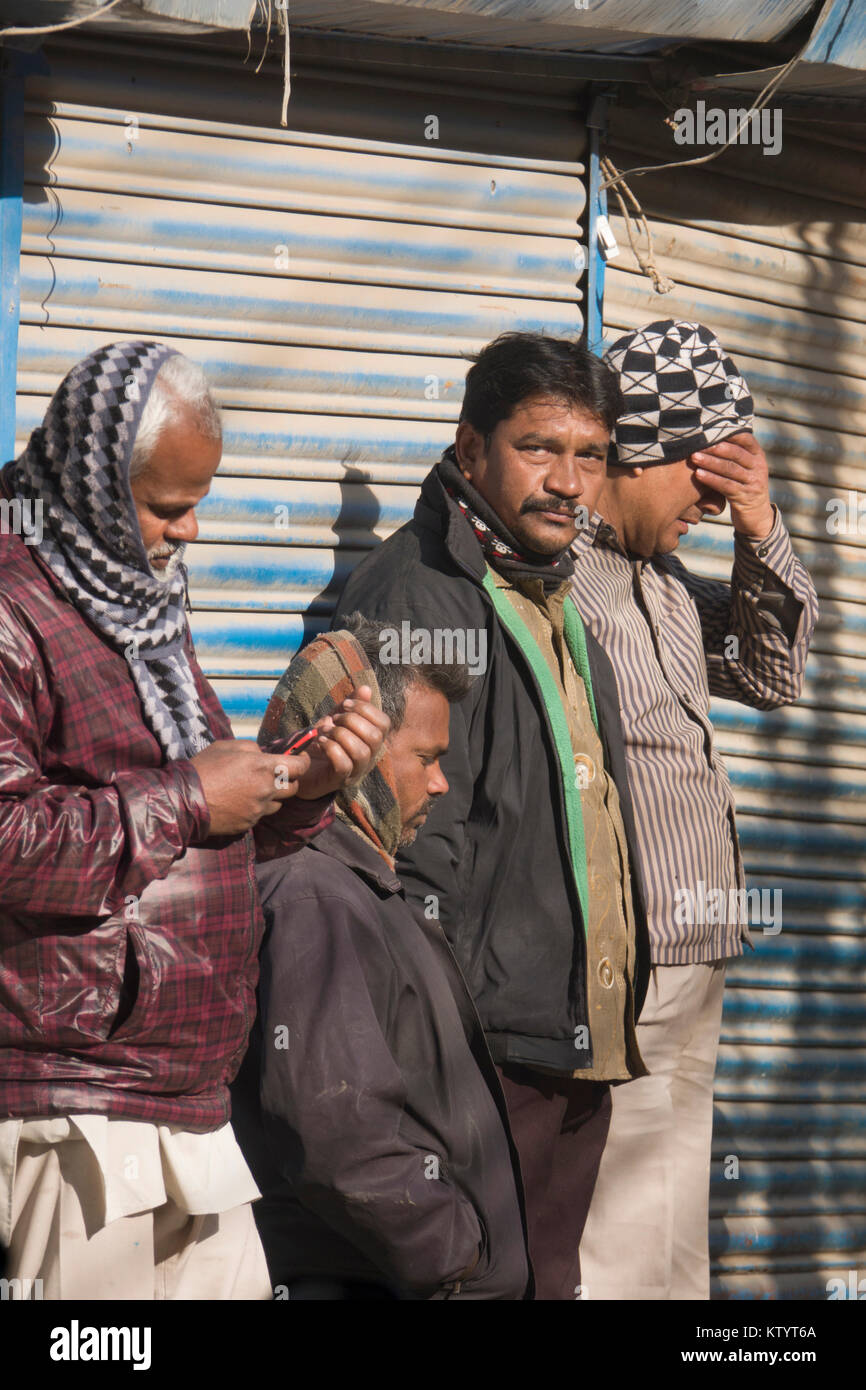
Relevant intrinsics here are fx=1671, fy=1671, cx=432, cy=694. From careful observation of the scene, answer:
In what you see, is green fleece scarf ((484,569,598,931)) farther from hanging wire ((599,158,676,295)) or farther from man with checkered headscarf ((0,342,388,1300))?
hanging wire ((599,158,676,295))

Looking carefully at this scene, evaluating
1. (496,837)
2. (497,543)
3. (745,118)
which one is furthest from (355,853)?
(745,118)

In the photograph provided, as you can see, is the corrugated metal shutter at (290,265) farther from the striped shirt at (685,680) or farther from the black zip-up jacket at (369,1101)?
the black zip-up jacket at (369,1101)

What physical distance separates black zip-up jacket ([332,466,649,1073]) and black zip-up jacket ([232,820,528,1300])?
0.29m

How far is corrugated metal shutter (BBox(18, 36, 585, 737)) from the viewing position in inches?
154

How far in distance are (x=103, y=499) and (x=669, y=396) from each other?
6.87 feet

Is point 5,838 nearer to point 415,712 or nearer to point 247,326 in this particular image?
point 415,712

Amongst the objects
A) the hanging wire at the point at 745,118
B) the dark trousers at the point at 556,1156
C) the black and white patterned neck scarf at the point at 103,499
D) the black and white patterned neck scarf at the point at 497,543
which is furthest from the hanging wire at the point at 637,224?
the black and white patterned neck scarf at the point at 103,499

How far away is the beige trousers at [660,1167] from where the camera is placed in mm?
3904

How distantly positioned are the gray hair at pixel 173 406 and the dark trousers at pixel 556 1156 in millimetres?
1595

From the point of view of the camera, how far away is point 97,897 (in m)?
2.34

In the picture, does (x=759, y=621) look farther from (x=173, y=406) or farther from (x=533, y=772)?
(x=173, y=406)

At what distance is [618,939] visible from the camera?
12.2 feet

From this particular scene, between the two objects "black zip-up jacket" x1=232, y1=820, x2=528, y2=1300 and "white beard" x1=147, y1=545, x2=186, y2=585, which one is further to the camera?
"black zip-up jacket" x1=232, y1=820, x2=528, y2=1300

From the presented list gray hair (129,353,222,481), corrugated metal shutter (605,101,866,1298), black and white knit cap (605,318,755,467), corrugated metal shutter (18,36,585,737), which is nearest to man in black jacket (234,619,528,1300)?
gray hair (129,353,222,481)
